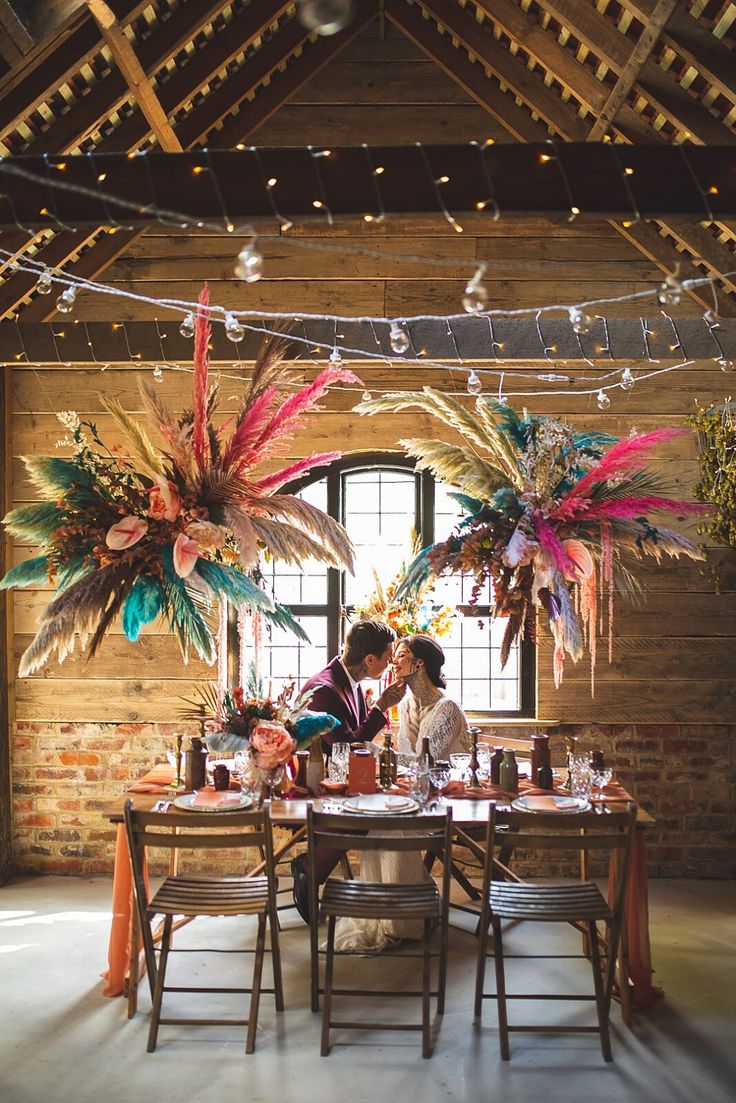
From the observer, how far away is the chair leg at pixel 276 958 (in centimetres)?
401


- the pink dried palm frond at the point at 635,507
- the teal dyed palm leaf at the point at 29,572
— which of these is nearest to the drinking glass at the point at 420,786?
the pink dried palm frond at the point at 635,507

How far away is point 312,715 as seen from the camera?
474 cm

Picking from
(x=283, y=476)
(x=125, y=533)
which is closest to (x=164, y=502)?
(x=125, y=533)

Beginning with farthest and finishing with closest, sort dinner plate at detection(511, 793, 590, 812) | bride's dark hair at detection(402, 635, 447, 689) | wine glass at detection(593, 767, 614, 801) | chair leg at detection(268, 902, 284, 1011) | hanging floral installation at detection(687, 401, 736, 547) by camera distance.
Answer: hanging floral installation at detection(687, 401, 736, 547)
bride's dark hair at detection(402, 635, 447, 689)
wine glass at detection(593, 767, 614, 801)
dinner plate at detection(511, 793, 590, 812)
chair leg at detection(268, 902, 284, 1011)

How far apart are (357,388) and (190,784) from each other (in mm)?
2560

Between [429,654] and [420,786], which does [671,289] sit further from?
[429,654]

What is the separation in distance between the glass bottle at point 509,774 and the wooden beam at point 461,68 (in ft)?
11.5

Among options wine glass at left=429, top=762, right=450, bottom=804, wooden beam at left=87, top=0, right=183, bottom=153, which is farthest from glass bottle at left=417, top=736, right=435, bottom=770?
wooden beam at left=87, top=0, right=183, bottom=153

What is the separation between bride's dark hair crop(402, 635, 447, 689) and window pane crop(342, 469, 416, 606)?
3.94 ft

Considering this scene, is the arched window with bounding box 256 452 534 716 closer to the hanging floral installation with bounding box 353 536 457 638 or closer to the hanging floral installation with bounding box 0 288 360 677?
the hanging floral installation with bounding box 353 536 457 638

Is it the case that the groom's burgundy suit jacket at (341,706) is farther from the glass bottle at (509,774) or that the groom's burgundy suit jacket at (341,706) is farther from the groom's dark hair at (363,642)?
the glass bottle at (509,774)

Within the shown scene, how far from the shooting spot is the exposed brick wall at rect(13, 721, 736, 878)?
611 cm

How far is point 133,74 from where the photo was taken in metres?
4.80

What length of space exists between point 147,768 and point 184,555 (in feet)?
7.36
